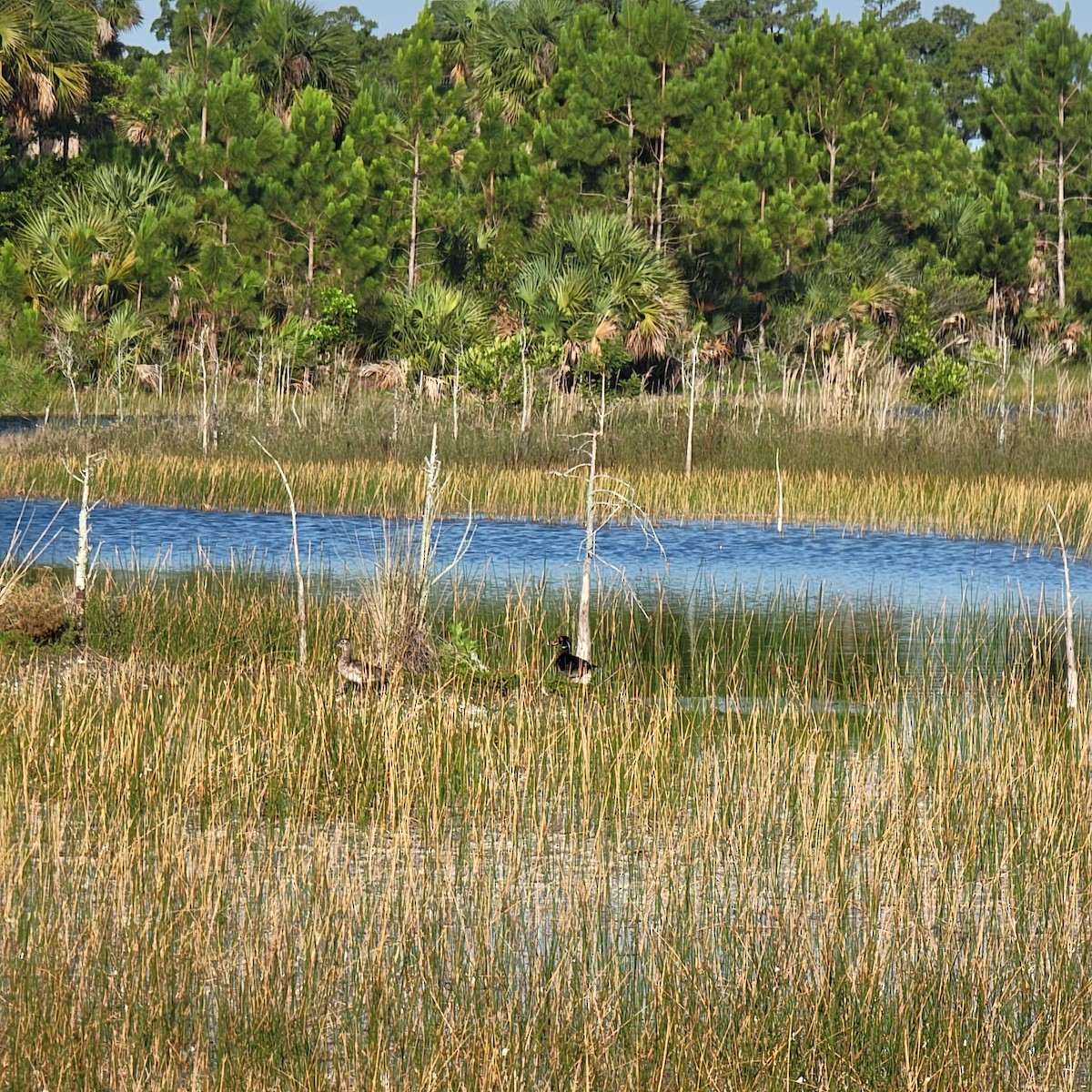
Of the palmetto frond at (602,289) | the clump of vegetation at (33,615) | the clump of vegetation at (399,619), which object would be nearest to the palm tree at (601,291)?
the palmetto frond at (602,289)

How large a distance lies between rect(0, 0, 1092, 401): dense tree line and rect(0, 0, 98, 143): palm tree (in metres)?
0.07

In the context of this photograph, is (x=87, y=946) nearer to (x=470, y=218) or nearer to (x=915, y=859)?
(x=915, y=859)

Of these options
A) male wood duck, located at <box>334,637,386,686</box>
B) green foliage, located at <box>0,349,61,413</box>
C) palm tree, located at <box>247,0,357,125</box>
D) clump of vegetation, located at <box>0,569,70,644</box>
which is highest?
palm tree, located at <box>247,0,357,125</box>

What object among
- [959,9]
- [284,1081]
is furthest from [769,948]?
[959,9]

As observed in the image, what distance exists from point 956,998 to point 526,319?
29.0 metres

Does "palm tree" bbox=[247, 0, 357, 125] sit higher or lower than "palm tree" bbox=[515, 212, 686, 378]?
higher

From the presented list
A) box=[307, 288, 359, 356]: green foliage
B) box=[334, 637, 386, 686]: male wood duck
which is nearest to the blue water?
box=[334, 637, 386, 686]: male wood duck

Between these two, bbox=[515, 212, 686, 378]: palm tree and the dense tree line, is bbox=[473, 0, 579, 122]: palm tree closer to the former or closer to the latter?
the dense tree line

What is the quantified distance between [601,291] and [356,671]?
80.3 ft

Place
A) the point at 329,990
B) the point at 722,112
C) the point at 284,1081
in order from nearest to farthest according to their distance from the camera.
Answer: the point at 284,1081, the point at 329,990, the point at 722,112

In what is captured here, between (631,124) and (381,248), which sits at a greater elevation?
(631,124)

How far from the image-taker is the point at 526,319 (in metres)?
33.5

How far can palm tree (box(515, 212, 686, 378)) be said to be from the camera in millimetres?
32625

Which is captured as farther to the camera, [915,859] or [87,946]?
[915,859]
